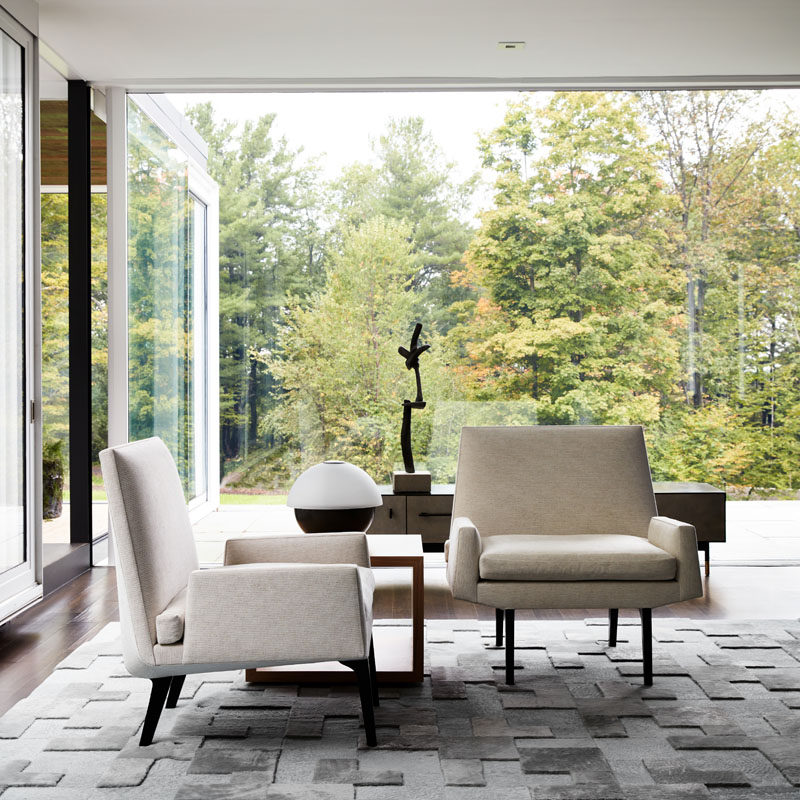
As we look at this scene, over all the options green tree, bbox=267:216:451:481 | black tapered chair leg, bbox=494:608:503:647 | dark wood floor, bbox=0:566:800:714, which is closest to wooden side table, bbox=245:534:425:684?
black tapered chair leg, bbox=494:608:503:647

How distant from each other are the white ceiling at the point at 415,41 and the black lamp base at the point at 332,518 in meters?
2.36

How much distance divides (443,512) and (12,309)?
2313mm

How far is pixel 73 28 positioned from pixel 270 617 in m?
3.32

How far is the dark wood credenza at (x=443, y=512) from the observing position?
4.67 meters

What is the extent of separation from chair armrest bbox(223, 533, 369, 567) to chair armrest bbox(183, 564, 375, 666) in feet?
1.49

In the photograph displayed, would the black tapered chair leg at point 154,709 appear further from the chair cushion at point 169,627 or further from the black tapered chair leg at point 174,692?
the black tapered chair leg at point 174,692

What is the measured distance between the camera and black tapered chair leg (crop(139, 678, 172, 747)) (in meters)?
2.52

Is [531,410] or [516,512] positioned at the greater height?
[531,410]

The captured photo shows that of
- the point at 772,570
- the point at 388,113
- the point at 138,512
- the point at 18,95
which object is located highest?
the point at 388,113

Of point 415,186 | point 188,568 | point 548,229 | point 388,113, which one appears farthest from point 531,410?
point 188,568

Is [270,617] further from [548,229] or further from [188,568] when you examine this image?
[548,229]

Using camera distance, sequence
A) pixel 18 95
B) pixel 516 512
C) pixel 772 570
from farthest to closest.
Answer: pixel 772 570 < pixel 18 95 < pixel 516 512

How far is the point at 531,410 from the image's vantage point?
5195mm

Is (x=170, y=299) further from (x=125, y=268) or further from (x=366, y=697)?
(x=366, y=697)
